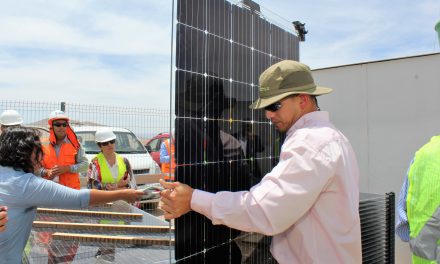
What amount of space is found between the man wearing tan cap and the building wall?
344 cm

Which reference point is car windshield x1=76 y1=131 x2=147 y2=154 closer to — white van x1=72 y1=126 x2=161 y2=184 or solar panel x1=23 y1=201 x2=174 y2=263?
white van x1=72 y1=126 x2=161 y2=184

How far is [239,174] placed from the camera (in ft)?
8.76

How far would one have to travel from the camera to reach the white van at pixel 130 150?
8078 millimetres

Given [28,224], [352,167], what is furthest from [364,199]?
[28,224]

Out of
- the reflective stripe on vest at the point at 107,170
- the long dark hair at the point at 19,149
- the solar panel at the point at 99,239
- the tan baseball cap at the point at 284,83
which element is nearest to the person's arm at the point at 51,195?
the long dark hair at the point at 19,149

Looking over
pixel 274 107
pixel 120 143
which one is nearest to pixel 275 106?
pixel 274 107

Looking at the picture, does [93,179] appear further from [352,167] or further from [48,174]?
[352,167]

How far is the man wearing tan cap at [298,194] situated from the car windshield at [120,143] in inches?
257

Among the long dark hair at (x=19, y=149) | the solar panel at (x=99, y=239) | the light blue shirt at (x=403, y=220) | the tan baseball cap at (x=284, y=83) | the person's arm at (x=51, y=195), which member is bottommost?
the solar panel at (x=99, y=239)

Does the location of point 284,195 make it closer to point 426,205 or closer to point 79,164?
point 426,205

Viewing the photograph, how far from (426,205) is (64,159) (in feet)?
13.6

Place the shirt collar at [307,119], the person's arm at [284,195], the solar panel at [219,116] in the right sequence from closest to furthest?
the person's arm at [284,195]
the shirt collar at [307,119]
the solar panel at [219,116]

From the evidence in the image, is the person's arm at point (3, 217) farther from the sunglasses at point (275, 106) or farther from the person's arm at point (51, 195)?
the sunglasses at point (275, 106)

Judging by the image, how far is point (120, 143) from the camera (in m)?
8.62
